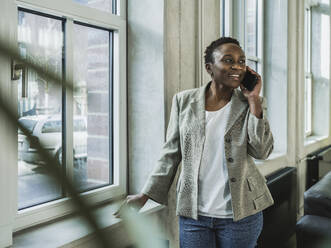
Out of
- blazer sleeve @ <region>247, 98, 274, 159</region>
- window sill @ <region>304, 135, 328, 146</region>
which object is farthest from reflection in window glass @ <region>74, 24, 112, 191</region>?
window sill @ <region>304, 135, 328, 146</region>

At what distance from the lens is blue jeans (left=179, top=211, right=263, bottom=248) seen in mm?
1345

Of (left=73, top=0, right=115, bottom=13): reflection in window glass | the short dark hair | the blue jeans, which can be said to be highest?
(left=73, top=0, right=115, bottom=13): reflection in window glass

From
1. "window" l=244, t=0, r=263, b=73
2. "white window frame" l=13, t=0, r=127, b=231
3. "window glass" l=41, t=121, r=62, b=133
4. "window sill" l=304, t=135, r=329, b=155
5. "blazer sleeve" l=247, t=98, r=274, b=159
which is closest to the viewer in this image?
"window glass" l=41, t=121, r=62, b=133

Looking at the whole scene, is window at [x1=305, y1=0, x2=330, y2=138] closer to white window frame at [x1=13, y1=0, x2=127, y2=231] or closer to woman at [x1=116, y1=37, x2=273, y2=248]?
white window frame at [x1=13, y1=0, x2=127, y2=231]

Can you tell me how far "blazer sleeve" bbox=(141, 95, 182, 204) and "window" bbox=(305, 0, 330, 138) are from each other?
425 centimetres

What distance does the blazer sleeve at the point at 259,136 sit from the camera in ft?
4.24

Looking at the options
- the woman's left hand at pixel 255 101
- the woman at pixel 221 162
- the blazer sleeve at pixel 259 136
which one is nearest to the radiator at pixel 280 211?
the woman at pixel 221 162

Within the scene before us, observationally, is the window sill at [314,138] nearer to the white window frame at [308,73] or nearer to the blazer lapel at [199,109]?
the white window frame at [308,73]

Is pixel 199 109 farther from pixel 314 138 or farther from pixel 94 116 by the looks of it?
pixel 314 138

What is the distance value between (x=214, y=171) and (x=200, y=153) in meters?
0.09

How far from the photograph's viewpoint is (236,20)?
312 centimetres

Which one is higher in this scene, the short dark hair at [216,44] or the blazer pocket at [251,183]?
the short dark hair at [216,44]

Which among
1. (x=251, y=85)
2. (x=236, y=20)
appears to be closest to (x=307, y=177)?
(x=236, y=20)

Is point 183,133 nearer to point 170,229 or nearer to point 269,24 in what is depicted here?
point 170,229
